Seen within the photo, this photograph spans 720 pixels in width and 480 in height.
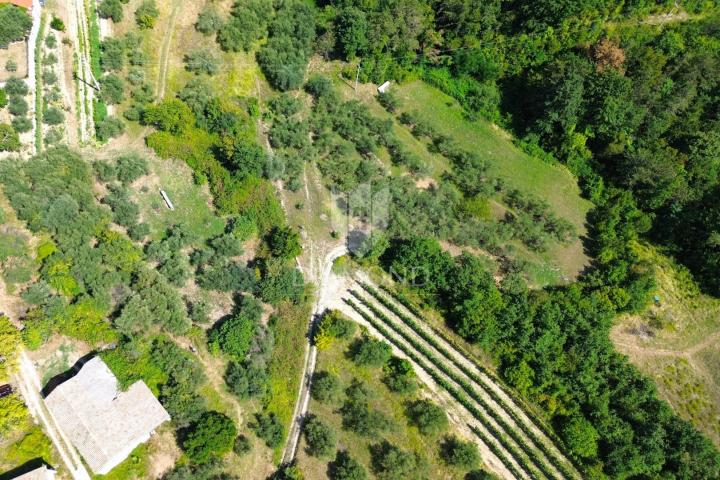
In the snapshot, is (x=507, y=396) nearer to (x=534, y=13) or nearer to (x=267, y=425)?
(x=267, y=425)

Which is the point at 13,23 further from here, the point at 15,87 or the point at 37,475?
the point at 37,475

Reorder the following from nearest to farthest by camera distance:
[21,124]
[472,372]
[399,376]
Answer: [399,376] < [472,372] < [21,124]

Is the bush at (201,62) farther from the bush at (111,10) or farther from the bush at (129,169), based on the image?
the bush at (129,169)

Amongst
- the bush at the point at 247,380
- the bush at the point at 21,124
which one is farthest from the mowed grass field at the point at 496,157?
the bush at the point at 21,124

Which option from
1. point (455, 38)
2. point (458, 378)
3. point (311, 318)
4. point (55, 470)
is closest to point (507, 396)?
point (458, 378)

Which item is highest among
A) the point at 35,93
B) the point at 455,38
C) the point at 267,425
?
the point at 455,38

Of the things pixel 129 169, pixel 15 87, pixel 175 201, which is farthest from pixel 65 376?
pixel 15 87
